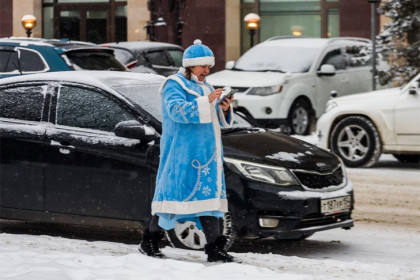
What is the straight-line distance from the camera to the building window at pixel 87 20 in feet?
118

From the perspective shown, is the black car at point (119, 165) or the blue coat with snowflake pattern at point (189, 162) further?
the black car at point (119, 165)

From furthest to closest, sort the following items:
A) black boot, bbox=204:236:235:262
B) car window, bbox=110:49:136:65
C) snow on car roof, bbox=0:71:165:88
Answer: car window, bbox=110:49:136:65, snow on car roof, bbox=0:71:165:88, black boot, bbox=204:236:235:262

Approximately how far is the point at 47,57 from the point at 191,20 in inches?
623

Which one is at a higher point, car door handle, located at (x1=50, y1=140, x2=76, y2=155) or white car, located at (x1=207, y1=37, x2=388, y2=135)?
white car, located at (x1=207, y1=37, x2=388, y2=135)

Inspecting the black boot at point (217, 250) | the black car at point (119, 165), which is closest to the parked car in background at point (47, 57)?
the black car at point (119, 165)

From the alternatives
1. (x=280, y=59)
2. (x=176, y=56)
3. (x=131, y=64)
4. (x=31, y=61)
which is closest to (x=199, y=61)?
(x=31, y=61)

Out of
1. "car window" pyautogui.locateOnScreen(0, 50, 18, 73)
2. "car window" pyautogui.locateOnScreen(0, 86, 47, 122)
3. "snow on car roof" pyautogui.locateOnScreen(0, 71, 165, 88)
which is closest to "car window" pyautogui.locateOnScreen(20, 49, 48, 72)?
"car window" pyautogui.locateOnScreen(0, 50, 18, 73)

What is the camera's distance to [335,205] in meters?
9.97

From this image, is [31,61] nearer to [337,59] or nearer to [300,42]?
[300,42]

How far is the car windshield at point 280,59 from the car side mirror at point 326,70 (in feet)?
0.79

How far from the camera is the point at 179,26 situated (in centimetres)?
2822

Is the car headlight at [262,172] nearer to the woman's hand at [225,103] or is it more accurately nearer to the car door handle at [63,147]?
the woman's hand at [225,103]

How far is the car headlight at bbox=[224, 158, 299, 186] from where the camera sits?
9555mm

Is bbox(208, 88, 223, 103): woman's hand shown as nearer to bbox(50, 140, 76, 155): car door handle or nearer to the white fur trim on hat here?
the white fur trim on hat
